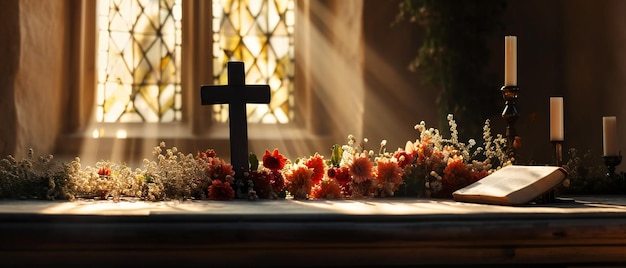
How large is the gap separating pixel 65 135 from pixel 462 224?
3919mm

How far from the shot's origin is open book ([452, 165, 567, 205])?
7.68 feet

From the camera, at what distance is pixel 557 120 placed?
284 centimetres

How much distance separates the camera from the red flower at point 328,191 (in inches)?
111

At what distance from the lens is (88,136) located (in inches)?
211

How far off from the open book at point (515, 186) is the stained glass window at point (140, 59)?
11.5ft

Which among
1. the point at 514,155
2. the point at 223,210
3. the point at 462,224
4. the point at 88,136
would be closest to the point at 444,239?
the point at 462,224

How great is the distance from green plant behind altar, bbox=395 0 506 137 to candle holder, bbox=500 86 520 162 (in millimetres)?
2134

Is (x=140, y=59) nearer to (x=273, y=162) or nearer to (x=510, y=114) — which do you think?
(x=273, y=162)

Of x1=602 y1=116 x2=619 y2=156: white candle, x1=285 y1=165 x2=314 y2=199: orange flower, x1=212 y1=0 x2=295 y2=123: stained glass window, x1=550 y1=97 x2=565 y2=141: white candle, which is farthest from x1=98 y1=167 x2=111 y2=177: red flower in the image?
x1=212 y1=0 x2=295 y2=123: stained glass window

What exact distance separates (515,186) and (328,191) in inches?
27.8

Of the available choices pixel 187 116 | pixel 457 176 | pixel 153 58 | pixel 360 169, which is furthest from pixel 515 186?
pixel 153 58

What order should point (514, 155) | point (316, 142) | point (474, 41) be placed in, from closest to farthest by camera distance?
point (514, 155) < point (474, 41) < point (316, 142)

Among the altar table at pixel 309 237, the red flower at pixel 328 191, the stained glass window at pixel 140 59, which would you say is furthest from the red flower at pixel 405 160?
the stained glass window at pixel 140 59

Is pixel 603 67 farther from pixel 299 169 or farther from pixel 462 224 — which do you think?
pixel 462 224
